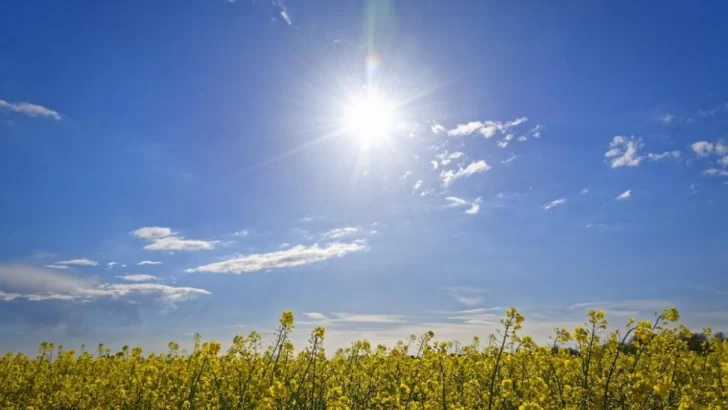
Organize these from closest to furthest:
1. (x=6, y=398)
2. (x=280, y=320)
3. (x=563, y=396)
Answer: (x=280, y=320) < (x=563, y=396) < (x=6, y=398)

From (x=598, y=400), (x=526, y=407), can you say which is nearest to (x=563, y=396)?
(x=598, y=400)

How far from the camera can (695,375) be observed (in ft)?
34.5

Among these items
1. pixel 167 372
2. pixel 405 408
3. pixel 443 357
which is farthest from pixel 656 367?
pixel 167 372

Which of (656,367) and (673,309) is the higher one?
(673,309)

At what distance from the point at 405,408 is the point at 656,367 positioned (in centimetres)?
638

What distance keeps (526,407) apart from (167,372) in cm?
1082

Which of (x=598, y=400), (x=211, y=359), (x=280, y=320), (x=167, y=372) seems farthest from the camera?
(x=167, y=372)

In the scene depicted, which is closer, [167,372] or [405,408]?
[405,408]

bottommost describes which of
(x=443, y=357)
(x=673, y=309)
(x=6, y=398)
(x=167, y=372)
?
(x=6, y=398)

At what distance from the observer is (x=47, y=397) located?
35.9 ft

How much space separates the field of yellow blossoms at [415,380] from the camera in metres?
6.86

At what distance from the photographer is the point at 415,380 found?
1031 centimetres

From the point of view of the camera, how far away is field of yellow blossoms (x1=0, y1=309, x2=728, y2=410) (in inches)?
270

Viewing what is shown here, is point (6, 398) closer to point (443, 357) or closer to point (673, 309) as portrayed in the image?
point (443, 357)
